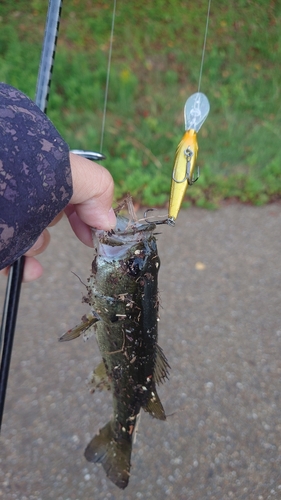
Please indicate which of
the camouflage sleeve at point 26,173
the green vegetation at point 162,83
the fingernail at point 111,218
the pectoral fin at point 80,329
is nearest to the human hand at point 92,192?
the fingernail at point 111,218

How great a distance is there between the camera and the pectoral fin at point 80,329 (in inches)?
72.6

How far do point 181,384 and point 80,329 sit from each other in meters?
1.74

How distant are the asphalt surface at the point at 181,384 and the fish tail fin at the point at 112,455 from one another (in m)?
0.78

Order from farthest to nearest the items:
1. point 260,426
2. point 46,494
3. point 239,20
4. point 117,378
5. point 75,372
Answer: point 239,20 → point 75,372 → point 260,426 → point 46,494 → point 117,378

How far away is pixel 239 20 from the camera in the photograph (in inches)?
240

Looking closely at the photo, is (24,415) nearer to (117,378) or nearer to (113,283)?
(117,378)

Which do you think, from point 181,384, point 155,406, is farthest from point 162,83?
point 155,406

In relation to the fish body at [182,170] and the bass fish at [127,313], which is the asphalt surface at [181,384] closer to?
the bass fish at [127,313]

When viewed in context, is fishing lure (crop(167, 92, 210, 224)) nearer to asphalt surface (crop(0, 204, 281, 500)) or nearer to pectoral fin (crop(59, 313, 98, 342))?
pectoral fin (crop(59, 313, 98, 342))

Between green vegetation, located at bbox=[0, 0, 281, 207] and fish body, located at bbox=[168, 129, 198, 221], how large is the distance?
9.41 ft

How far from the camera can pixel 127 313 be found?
1.88 meters

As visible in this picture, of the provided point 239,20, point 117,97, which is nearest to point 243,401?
point 117,97

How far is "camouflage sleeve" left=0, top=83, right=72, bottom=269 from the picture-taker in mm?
1454

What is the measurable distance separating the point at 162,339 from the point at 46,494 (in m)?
1.35
